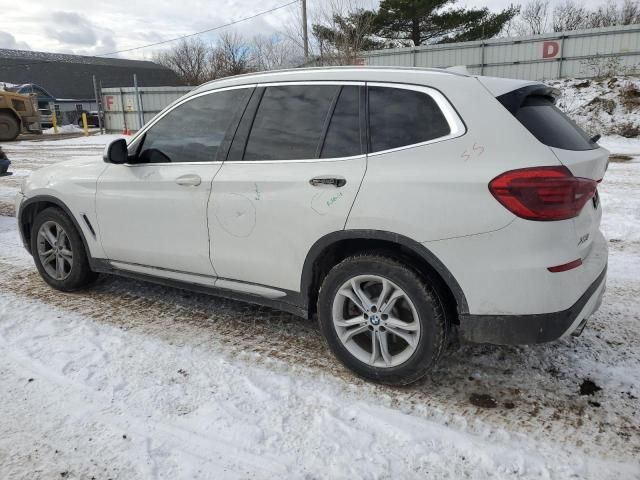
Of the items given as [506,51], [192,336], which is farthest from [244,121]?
[506,51]

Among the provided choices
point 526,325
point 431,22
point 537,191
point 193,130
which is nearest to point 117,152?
point 193,130

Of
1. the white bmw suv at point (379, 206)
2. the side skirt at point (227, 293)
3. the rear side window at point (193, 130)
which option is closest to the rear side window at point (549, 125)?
the white bmw suv at point (379, 206)

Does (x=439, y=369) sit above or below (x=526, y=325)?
below

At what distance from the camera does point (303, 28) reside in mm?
25406

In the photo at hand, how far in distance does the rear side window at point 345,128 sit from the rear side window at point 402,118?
9cm

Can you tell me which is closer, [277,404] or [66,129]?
[277,404]

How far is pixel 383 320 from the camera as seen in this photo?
9.43 ft

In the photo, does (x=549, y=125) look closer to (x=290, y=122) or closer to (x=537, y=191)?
(x=537, y=191)

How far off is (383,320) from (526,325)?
2.47ft

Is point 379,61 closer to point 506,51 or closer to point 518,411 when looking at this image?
point 506,51

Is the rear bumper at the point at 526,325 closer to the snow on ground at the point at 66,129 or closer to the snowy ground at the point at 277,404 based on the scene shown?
the snowy ground at the point at 277,404

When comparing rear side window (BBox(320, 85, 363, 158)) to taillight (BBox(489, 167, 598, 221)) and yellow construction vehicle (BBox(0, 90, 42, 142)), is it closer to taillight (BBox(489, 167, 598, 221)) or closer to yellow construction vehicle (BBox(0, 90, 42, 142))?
taillight (BBox(489, 167, 598, 221))

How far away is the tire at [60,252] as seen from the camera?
→ 434 centimetres

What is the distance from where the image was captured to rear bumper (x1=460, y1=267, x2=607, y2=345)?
2.52 meters
